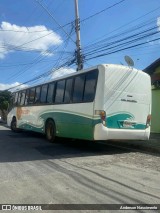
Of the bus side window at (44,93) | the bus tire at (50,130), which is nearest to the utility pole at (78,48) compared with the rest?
the bus side window at (44,93)

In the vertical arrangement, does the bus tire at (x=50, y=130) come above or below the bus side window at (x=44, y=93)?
below

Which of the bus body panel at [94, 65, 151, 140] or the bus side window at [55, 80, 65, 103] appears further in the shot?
the bus side window at [55, 80, 65, 103]

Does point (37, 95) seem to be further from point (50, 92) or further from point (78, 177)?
point (78, 177)

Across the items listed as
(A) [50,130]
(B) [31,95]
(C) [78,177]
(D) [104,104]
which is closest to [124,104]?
(D) [104,104]

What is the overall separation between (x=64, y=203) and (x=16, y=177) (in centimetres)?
252

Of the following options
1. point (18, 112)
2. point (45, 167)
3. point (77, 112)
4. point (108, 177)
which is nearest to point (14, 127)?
point (18, 112)

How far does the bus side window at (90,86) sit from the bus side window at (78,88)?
30 cm

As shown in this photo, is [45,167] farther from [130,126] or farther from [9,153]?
[130,126]

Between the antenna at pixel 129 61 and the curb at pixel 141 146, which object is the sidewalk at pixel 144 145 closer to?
the curb at pixel 141 146

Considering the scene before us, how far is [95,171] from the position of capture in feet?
29.7

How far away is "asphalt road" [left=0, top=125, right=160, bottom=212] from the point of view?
6.58 metres

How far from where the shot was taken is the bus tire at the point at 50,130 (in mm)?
15560

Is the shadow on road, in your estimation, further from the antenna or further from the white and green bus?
the antenna

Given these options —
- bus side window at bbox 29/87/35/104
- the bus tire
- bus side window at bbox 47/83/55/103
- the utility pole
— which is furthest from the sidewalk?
the utility pole
